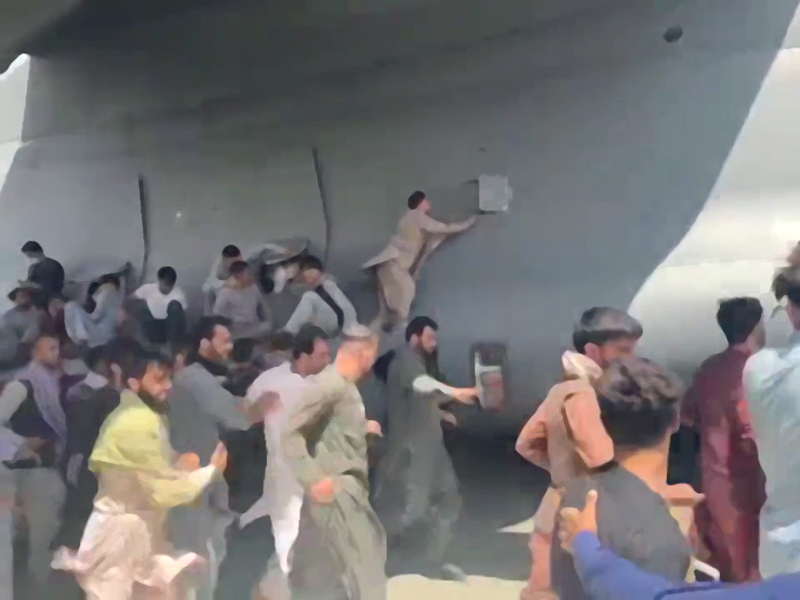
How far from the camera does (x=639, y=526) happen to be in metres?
1.45

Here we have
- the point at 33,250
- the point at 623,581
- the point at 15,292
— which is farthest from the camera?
the point at 33,250

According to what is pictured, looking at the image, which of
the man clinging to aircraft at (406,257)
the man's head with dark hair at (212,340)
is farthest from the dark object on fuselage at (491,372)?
the man's head with dark hair at (212,340)

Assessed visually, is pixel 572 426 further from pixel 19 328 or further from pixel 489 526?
pixel 19 328

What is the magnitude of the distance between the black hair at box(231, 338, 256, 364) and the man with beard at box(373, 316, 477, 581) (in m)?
0.41

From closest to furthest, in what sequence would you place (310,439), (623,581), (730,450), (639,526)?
1. (623,581)
2. (639,526)
3. (730,450)
4. (310,439)

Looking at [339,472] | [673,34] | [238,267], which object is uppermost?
[673,34]

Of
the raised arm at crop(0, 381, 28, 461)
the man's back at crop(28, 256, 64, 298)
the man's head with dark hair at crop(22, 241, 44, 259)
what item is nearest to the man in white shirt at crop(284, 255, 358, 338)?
the raised arm at crop(0, 381, 28, 461)

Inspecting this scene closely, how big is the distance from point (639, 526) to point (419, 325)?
3.53 feet

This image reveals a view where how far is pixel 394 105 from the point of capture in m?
2.55

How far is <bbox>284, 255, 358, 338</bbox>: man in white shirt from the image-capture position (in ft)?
8.03

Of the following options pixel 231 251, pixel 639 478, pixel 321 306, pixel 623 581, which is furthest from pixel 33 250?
pixel 623 581

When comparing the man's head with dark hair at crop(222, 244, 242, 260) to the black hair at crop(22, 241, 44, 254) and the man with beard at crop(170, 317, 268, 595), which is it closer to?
the man with beard at crop(170, 317, 268, 595)

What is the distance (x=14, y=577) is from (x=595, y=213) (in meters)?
1.90

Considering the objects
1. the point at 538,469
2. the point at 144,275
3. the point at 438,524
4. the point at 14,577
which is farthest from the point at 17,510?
the point at 538,469
